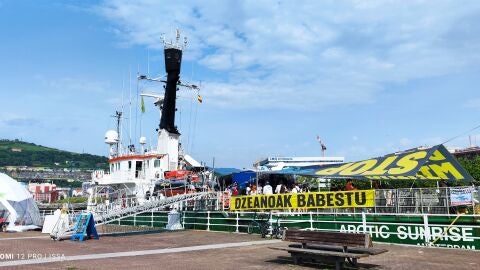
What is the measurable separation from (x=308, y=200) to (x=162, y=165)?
1574cm

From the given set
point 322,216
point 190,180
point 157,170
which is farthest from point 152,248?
point 157,170

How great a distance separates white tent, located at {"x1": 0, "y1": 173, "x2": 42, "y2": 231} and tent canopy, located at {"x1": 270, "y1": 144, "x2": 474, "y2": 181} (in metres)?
16.6

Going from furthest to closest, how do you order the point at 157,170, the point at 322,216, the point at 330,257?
the point at 157,170
the point at 322,216
the point at 330,257

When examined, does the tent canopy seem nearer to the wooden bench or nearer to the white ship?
the wooden bench

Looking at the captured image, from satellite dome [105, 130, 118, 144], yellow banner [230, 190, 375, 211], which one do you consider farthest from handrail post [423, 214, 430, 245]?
satellite dome [105, 130, 118, 144]

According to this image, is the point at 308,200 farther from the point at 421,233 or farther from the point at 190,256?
the point at 190,256

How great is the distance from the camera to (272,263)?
10711 millimetres

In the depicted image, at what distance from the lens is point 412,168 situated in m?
15.1

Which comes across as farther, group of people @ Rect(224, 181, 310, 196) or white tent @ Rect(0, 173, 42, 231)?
white tent @ Rect(0, 173, 42, 231)

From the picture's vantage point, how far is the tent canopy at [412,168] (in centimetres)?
1520

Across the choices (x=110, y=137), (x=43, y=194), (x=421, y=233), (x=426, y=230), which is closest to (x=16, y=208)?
(x=110, y=137)

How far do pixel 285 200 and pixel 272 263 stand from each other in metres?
6.85

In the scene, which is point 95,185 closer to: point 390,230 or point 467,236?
point 390,230

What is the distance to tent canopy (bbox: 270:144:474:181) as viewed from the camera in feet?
49.9
